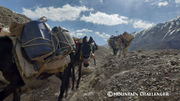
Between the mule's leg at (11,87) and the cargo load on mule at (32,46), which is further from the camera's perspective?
the cargo load on mule at (32,46)

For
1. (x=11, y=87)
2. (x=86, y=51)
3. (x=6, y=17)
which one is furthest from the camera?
(x=6, y=17)

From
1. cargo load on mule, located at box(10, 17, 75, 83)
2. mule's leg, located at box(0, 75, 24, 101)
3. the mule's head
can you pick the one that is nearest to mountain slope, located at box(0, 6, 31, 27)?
the mule's head

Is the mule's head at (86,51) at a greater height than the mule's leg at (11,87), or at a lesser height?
greater

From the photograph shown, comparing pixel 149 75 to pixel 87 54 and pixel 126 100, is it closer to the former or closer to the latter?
pixel 126 100

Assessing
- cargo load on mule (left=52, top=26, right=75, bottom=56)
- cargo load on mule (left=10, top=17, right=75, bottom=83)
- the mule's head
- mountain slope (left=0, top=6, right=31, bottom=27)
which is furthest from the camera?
mountain slope (left=0, top=6, right=31, bottom=27)

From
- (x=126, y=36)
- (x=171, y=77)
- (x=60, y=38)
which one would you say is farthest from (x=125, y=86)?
(x=126, y=36)

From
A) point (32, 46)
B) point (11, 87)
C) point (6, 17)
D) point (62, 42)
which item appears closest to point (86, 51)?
point (62, 42)

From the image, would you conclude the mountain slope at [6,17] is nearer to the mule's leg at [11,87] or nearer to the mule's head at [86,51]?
the mule's head at [86,51]

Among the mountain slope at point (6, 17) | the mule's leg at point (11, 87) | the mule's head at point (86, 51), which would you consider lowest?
the mule's leg at point (11, 87)

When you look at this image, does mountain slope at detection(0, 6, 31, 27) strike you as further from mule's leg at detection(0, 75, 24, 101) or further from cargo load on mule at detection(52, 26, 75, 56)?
mule's leg at detection(0, 75, 24, 101)

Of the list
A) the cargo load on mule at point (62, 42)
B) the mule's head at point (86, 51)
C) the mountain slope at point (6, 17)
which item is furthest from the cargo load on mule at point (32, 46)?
the mountain slope at point (6, 17)

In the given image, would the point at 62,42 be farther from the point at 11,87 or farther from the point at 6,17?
the point at 6,17

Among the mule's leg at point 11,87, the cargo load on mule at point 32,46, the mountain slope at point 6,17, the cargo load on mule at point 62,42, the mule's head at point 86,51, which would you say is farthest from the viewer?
the mountain slope at point 6,17

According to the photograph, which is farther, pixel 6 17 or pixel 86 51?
pixel 6 17
